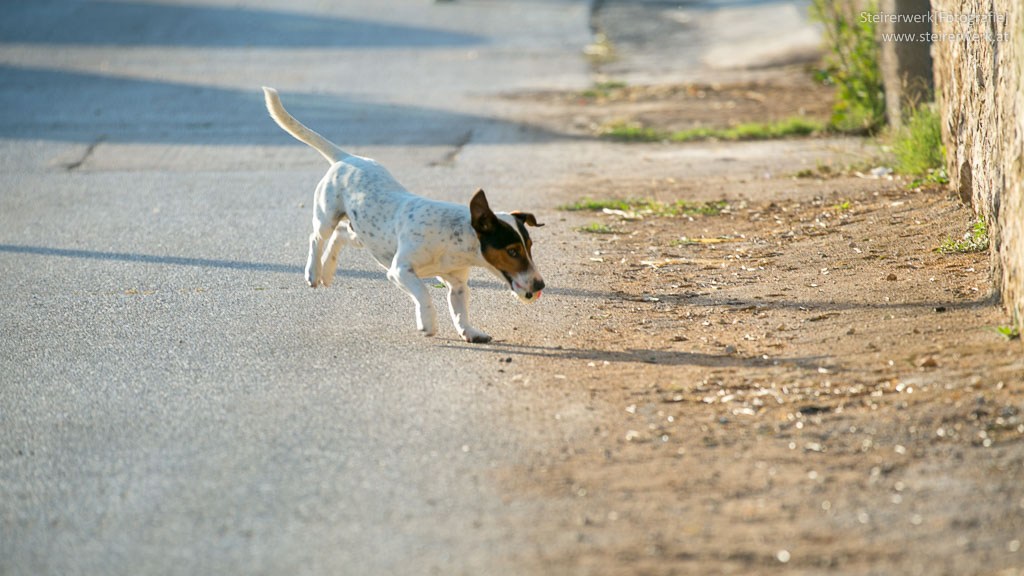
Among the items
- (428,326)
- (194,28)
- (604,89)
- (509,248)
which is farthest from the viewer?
(194,28)

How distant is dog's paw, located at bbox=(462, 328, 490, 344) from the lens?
626 centimetres

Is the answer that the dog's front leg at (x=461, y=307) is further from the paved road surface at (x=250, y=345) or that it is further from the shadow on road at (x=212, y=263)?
the shadow on road at (x=212, y=263)

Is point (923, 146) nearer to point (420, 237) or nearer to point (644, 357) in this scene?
point (644, 357)

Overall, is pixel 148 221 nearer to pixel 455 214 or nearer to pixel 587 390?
pixel 455 214

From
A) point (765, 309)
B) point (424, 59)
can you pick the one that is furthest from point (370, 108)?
point (765, 309)

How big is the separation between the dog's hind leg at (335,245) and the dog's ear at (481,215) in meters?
1.29

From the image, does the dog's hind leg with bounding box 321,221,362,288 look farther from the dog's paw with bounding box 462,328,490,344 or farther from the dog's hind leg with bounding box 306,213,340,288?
the dog's paw with bounding box 462,328,490,344

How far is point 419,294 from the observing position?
598cm

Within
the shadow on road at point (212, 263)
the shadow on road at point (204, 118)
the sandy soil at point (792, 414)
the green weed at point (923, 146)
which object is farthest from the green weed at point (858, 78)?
the shadow on road at point (212, 263)

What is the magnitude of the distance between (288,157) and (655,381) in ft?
26.4

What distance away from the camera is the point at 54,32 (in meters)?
22.6

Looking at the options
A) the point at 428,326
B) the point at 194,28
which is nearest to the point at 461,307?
the point at 428,326

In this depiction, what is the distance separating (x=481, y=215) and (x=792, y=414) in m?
1.94

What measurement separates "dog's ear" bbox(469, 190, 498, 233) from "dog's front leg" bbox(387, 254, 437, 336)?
1.64ft
